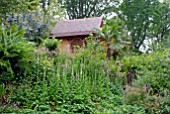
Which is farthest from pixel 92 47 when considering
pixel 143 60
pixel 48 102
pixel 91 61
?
pixel 48 102

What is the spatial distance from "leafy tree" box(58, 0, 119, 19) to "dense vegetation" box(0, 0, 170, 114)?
0.02 m

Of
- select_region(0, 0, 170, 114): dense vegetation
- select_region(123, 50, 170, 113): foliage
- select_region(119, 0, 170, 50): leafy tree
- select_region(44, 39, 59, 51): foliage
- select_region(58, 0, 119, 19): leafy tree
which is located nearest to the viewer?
select_region(0, 0, 170, 114): dense vegetation

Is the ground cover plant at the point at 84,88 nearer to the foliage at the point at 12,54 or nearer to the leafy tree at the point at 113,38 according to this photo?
the foliage at the point at 12,54

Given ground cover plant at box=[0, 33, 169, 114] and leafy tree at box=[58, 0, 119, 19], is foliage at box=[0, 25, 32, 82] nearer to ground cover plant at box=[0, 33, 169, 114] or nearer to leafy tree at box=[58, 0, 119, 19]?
ground cover plant at box=[0, 33, 169, 114]

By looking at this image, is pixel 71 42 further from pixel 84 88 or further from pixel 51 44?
pixel 84 88

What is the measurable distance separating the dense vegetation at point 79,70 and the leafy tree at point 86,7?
2cm

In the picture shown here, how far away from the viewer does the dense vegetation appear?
302 centimetres

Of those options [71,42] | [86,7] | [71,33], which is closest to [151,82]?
[86,7]

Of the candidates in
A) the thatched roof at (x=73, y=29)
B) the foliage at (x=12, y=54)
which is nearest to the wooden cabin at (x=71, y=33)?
the thatched roof at (x=73, y=29)

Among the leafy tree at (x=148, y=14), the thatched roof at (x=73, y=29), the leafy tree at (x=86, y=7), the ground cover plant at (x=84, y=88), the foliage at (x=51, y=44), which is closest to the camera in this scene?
the ground cover plant at (x=84, y=88)

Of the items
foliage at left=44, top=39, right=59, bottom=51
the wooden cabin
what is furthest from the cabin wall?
foliage at left=44, top=39, right=59, bottom=51

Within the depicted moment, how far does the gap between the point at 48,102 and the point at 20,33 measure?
1492 mm

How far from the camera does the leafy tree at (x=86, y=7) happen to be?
158 inches

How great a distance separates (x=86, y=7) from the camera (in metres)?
4.18
